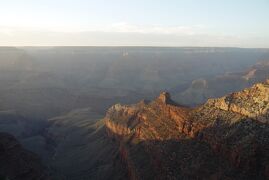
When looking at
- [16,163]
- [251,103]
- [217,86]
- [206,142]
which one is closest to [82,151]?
[16,163]

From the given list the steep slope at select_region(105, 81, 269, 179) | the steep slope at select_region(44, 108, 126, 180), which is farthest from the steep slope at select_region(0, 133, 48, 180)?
the steep slope at select_region(105, 81, 269, 179)

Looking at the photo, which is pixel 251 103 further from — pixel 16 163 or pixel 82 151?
pixel 82 151

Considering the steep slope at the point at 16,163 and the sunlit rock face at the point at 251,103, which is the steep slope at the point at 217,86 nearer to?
the steep slope at the point at 16,163

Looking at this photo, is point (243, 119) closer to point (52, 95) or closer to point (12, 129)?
point (12, 129)

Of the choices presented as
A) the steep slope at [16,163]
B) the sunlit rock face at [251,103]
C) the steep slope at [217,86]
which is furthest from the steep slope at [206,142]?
the steep slope at [217,86]

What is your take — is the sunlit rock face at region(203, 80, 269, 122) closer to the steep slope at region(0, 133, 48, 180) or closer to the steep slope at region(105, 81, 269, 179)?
the steep slope at region(105, 81, 269, 179)

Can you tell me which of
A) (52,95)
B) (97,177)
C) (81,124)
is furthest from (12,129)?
(52,95)
